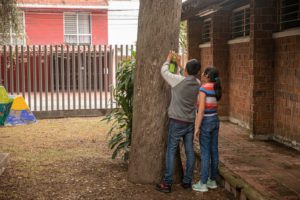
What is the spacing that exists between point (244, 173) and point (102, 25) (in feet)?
74.9

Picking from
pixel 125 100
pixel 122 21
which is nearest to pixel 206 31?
pixel 125 100

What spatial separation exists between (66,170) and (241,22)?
556cm

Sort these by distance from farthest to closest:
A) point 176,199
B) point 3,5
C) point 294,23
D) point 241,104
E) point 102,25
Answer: point 102,25
point 3,5
point 241,104
point 294,23
point 176,199

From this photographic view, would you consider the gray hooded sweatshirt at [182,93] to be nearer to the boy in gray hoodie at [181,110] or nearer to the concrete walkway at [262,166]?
the boy in gray hoodie at [181,110]

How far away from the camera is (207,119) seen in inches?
225

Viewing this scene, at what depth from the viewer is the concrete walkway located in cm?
514

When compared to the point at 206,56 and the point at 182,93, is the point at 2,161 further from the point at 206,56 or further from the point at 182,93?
the point at 206,56

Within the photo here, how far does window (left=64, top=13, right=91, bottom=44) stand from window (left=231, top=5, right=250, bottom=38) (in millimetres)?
18145

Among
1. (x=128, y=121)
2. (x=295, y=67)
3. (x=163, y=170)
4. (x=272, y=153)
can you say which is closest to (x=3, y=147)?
(x=128, y=121)

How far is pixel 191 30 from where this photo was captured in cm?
1282

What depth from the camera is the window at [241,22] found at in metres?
9.70

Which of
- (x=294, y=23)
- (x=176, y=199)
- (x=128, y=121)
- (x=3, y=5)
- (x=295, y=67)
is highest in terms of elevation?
(x=3, y=5)

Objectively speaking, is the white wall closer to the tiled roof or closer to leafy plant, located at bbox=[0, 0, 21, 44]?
the tiled roof

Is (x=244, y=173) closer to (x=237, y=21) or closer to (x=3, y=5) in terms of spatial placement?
(x=237, y=21)
